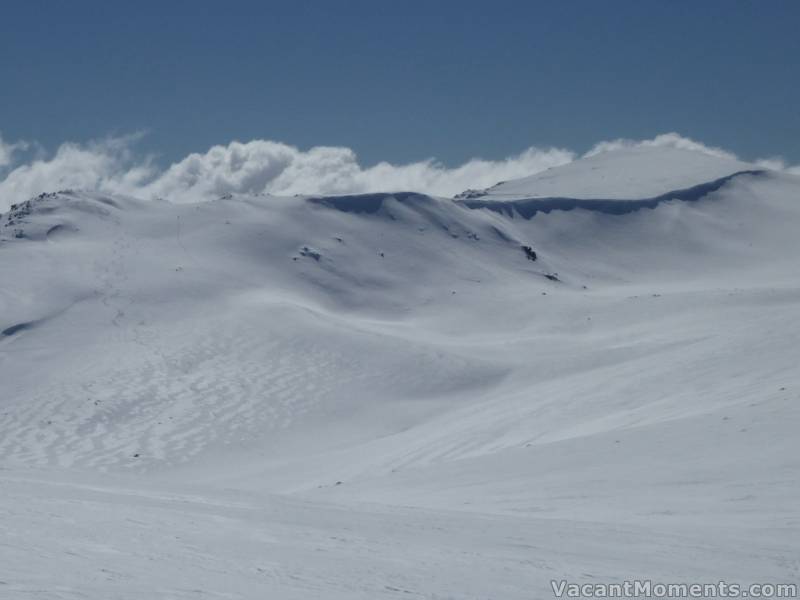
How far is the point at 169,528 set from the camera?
32.0 feet

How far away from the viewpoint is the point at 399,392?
31.8 metres

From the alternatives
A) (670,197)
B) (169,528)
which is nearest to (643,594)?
(169,528)

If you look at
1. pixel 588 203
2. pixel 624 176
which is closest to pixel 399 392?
pixel 588 203

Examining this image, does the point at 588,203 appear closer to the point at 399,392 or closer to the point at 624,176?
the point at 624,176

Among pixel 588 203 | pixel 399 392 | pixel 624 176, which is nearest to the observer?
pixel 399 392

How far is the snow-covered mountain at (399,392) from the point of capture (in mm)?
9250

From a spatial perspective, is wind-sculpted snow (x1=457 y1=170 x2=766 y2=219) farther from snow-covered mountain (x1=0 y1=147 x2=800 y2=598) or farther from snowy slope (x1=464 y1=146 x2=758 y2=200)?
snowy slope (x1=464 y1=146 x2=758 y2=200)

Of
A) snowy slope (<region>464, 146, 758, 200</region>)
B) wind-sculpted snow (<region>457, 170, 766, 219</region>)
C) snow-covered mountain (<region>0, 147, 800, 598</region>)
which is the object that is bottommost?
snow-covered mountain (<region>0, 147, 800, 598</region>)

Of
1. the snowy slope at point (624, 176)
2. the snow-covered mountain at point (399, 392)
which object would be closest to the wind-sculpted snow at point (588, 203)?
the snow-covered mountain at point (399, 392)

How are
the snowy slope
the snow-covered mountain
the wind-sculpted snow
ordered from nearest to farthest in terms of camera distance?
the snow-covered mountain
the wind-sculpted snow
the snowy slope

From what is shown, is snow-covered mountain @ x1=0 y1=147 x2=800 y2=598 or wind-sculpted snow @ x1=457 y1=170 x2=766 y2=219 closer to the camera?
snow-covered mountain @ x1=0 y1=147 x2=800 y2=598

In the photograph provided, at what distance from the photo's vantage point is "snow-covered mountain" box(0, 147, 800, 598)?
364 inches

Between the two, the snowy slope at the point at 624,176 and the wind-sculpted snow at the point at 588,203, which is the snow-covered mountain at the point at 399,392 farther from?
the snowy slope at the point at 624,176

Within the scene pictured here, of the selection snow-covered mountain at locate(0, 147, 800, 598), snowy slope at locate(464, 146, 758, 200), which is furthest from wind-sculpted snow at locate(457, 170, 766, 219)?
snowy slope at locate(464, 146, 758, 200)
